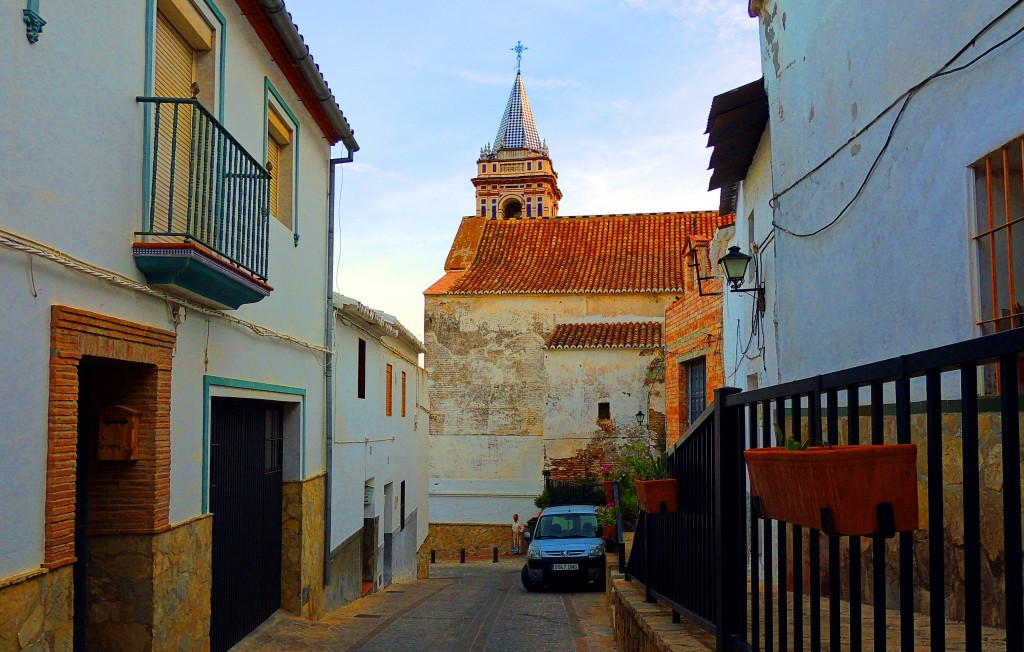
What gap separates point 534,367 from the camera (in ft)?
95.4

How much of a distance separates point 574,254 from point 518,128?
59.8 ft

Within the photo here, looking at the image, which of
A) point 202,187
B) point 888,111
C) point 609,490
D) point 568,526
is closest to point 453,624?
point 568,526

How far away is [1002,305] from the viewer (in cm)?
560

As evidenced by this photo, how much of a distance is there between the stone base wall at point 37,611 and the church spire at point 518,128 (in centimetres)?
4287

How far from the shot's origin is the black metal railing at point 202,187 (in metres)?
6.36

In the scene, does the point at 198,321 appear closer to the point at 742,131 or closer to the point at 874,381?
the point at 874,381

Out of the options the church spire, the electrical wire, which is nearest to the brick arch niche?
the electrical wire

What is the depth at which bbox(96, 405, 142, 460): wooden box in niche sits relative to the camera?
634cm

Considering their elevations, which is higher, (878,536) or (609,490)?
(878,536)

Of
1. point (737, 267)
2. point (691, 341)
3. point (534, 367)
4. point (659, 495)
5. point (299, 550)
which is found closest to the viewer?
point (659, 495)

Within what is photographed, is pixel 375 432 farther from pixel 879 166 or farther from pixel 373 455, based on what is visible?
pixel 879 166

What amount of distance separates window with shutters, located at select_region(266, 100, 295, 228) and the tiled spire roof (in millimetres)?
37414

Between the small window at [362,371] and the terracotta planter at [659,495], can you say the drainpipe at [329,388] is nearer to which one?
the small window at [362,371]

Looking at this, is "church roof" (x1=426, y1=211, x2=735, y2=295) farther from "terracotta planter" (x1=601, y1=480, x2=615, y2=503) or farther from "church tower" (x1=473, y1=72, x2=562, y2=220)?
"church tower" (x1=473, y1=72, x2=562, y2=220)
